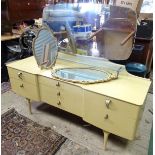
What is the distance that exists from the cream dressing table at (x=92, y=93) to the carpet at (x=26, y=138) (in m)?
0.25

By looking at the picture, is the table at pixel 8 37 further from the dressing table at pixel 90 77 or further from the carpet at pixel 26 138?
the carpet at pixel 26 138

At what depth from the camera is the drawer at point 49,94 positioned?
60.7 inches

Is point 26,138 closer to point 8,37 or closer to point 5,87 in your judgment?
point 5,87

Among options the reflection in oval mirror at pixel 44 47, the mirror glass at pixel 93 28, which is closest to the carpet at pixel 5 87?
the reflection in oval mirror at pixel 44 47

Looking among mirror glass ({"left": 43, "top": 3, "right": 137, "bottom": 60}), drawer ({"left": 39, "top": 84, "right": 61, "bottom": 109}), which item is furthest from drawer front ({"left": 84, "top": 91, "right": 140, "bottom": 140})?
mirror glass ({"left": 43, "top": 3, "right": 137, "bottom": 60})

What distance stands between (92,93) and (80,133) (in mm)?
495

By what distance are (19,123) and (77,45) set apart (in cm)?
92

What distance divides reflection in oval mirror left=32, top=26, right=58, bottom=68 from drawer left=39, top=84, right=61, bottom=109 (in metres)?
0.22

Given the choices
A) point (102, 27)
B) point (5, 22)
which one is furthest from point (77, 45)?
point (5, 22)

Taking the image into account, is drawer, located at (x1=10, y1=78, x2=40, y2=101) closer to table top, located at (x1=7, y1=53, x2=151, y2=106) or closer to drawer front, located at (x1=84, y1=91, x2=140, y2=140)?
table top, located at (x1=7, y1=53, x2=151, y2=106)

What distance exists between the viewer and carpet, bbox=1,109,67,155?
4.65ft

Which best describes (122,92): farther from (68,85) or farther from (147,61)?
(147,61)

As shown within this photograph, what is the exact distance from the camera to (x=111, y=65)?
157 cm

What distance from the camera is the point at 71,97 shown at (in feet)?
4.73
